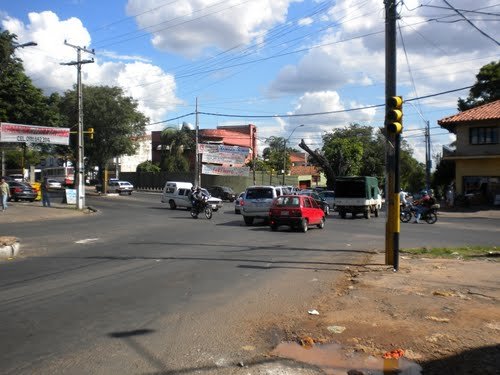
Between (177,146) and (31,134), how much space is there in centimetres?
3345

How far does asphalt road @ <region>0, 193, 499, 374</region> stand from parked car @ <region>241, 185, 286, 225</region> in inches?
244

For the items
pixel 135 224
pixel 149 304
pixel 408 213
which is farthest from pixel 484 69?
pixel 149 304

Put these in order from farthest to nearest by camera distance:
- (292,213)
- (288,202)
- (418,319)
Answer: (288,202) < (292,213) < (418,319)

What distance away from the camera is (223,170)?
63.7 metres

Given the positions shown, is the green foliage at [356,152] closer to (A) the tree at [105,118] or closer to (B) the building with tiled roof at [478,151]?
(B) the building with tiled roof at [478,151]

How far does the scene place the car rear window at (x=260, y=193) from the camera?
24.3 metres

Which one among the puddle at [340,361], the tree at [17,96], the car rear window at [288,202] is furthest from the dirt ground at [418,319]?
the tree at [17,96]

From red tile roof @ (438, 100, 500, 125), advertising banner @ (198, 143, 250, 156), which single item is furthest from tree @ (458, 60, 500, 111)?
advertising banner @ (198, 143, 250, 156)

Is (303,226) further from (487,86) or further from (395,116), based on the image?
(487,86)

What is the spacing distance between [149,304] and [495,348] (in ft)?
15.6

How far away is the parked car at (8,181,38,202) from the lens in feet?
133

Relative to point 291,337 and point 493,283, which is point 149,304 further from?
point 493,283

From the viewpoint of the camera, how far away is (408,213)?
90.0ft

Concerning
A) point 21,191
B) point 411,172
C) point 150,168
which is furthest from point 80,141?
point 411,172
